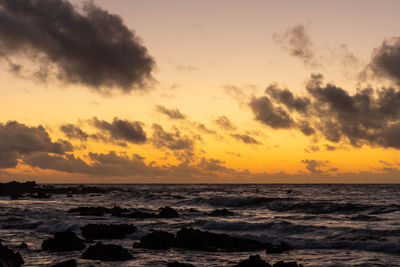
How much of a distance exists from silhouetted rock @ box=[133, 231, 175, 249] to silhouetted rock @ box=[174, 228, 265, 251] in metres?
0.44

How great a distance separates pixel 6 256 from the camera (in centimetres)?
1519

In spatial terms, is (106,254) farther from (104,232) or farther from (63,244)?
(104,232)

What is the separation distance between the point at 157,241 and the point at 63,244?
497cm

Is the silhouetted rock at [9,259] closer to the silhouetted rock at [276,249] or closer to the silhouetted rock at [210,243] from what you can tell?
the silhouetted rock at [210,243]

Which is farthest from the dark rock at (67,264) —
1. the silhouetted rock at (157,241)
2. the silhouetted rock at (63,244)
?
the silhouetted rock at (157,241)

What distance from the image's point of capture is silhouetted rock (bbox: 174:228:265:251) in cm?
2105

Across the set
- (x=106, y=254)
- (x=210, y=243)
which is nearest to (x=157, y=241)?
(x=210, y=243)

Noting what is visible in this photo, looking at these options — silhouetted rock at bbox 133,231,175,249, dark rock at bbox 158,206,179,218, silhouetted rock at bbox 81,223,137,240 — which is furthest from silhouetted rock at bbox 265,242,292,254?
dark rock at bbox 158,206,179,218

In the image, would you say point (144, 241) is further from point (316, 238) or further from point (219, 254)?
point (316, 238)

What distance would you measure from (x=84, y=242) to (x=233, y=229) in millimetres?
12965

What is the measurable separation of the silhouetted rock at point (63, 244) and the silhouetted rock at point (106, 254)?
6.78 feet

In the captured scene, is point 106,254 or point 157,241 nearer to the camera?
point 106,254

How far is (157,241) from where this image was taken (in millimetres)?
21562

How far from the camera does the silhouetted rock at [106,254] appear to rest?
17578mm
